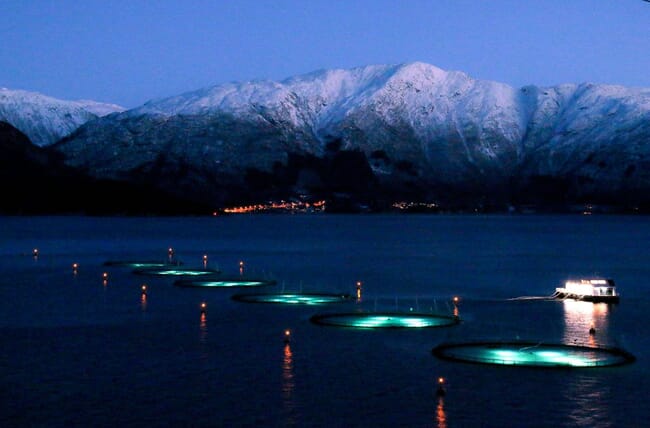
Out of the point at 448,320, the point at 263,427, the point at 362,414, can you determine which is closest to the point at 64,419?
the point at 263,427

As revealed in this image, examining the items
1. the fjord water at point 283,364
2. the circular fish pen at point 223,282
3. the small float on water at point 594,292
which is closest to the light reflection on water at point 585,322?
the fjord water at point 283,364

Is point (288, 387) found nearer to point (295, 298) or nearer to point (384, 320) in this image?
point (384, 320)

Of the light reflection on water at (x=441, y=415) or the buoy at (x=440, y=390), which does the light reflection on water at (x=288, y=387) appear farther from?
the buoy at (x=440, y=390)

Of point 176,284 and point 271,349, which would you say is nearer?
point 271,349

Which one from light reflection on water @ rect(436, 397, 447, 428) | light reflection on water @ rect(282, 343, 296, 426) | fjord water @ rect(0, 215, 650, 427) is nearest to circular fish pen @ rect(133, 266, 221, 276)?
fjord water @ rect(0, 215, 650, 427)

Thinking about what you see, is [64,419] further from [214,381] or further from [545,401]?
[545,401]

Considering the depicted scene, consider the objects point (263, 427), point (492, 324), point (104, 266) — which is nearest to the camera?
point (263, 427)
